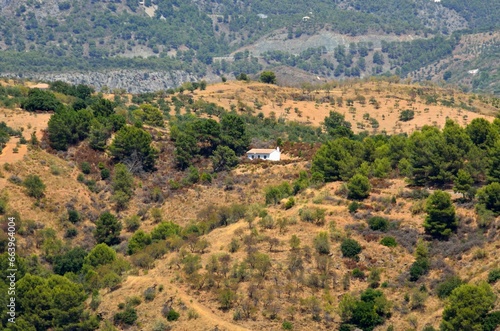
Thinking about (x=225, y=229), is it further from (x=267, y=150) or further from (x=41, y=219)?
(x=267, y=150)

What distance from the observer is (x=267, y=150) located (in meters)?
123

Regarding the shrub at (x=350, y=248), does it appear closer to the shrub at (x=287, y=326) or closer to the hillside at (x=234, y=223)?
the hillside at (x=234, y=223)

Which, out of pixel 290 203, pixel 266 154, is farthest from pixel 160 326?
pixel 266 154

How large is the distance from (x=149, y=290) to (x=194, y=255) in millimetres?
5899

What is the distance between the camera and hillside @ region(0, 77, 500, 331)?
7688 centimetres

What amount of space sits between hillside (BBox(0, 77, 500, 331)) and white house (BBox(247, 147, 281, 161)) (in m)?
2.11

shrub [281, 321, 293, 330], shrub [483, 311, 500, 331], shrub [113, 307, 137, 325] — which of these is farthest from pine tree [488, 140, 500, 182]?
shrub [113, 307, 137, 325]

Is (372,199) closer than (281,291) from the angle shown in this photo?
No

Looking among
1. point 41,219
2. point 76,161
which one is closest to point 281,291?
point 41,219

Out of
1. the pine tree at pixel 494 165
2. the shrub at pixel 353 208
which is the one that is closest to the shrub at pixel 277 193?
the shrub at pixel 353 208

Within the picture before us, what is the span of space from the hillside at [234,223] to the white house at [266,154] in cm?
211

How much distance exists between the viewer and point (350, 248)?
8262 cm

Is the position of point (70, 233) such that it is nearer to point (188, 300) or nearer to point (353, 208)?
point (188, 300)

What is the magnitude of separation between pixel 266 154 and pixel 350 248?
40.6 m
